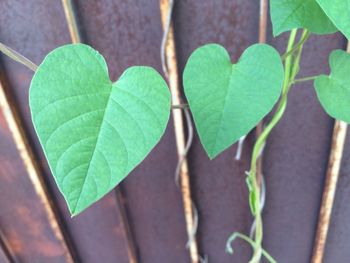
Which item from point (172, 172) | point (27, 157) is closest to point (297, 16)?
point (172, 172)

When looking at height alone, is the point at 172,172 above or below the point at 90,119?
below

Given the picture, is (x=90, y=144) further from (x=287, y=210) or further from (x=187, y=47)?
(x=287, y=210)

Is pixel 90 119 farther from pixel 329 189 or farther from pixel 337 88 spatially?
pixel 329 189

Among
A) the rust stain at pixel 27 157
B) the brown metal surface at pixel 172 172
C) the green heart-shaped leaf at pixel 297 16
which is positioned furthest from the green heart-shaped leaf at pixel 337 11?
the rust stain at pixel 27 157

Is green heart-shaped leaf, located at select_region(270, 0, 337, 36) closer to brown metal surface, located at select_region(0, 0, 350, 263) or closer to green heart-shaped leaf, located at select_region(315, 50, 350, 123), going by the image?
green heart-shaped leaf, located at select_region(315, 50, 350, 123)

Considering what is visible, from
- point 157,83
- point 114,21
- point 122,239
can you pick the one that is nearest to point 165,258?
point 122,239

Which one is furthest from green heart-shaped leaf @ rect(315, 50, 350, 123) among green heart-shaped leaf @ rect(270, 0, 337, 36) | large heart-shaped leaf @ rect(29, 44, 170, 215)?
large heart-shaped leaf @ rect(29, 44, 170, 215)

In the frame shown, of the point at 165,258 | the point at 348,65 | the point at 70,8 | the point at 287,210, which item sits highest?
the point at 70,8
